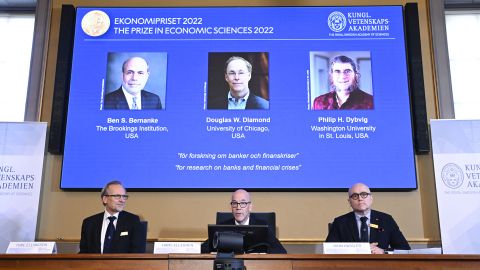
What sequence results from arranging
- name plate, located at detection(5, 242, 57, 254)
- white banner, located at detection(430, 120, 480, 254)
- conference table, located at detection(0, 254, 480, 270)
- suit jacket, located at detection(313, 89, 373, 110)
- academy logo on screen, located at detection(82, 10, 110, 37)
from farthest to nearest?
academy logo on screen, located at detection(82, 10, 110, 37) → suit jacket, located at detection(313, 89, 373, 110) → white banner, located at detection(430, 120, 480, 254) → name plate, located at detection(5, 242, 57, 254) → conference table, located at detection(0, 254, 480, 270)

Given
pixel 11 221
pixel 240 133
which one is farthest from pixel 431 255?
pixel 11 221

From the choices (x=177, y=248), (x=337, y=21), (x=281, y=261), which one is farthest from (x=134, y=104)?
(x=281, y=261)

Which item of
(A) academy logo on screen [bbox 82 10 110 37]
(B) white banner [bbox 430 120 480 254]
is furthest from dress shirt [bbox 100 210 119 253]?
(B) white banner [bbox 430 120 480 254]

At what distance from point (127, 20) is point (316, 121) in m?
2.04

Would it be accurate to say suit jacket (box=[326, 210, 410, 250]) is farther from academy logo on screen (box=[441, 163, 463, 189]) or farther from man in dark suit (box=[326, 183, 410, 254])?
academy logo on screen (box=[441, 163, 463, 189])

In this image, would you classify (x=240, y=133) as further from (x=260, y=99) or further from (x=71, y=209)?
(x=71, y=209)

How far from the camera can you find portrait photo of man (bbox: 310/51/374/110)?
4.90 metres

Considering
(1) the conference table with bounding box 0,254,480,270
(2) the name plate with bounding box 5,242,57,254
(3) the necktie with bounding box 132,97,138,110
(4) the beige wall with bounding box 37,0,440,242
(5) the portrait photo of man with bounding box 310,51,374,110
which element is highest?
(5) the portrait photo of man with bounding box 310,51,374,110

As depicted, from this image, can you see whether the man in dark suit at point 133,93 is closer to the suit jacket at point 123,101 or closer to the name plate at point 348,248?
the suit jacket at point 123,101

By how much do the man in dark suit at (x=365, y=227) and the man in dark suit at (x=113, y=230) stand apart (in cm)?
140

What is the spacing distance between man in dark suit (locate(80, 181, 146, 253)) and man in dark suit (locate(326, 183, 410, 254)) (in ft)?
4.60

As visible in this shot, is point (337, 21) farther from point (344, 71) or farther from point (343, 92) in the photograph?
point (343, 92)

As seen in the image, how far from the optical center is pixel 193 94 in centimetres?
495

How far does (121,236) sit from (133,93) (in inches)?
62.4
